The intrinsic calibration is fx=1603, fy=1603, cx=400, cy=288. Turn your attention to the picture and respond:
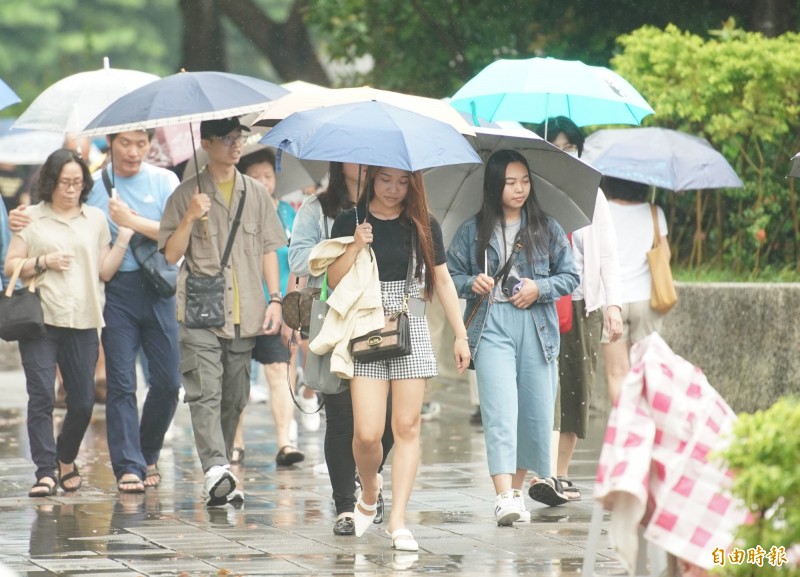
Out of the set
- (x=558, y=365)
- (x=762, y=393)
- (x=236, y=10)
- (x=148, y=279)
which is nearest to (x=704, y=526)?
(x=558, y=365)

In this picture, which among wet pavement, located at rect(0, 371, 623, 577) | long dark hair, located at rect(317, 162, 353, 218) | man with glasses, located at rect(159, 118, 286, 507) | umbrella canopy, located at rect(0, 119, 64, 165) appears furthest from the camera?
umbrella canopy, located at rect(0, 119, 64, 165)

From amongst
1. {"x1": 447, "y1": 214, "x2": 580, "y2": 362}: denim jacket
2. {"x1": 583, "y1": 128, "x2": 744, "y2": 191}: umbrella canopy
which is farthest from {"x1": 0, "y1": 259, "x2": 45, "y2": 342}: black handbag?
{"x1": 583, "y1": 128, "x2": 744, "y2": 191}: umbrella canopy

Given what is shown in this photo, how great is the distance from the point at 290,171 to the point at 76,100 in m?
1.47

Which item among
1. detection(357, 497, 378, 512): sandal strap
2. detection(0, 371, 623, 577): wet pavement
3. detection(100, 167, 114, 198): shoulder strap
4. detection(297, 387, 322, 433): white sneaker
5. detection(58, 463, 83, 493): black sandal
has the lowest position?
detection(0, 371, 623, 577): wet pavement

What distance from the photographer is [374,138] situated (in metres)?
7.01

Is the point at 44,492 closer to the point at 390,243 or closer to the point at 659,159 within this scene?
the point at 390,243

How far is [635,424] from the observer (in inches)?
204

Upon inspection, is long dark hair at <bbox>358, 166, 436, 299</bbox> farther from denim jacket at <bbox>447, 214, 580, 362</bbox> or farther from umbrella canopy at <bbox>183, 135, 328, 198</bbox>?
umbrella canopy at <bbox>183, 135, 328, 198</bbox>

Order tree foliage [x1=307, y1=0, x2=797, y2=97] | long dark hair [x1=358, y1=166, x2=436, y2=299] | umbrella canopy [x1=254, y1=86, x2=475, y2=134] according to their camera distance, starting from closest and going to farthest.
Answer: long dark hair [x1=358, y1=166, x2=436, y2=299] → umbrella canopy [x1=254, y1=86, x2=475, y2=134] → tree foliage [x1=307, y1=0, x2=797, y2=97]

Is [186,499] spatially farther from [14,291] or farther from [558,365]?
[558,365]

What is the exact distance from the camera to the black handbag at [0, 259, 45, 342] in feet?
28.6

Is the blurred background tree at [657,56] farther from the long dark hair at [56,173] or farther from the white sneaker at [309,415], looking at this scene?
the long dark hair at [56,173]

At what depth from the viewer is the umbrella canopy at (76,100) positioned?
30.3ft

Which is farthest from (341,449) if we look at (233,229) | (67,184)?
(67,184)
